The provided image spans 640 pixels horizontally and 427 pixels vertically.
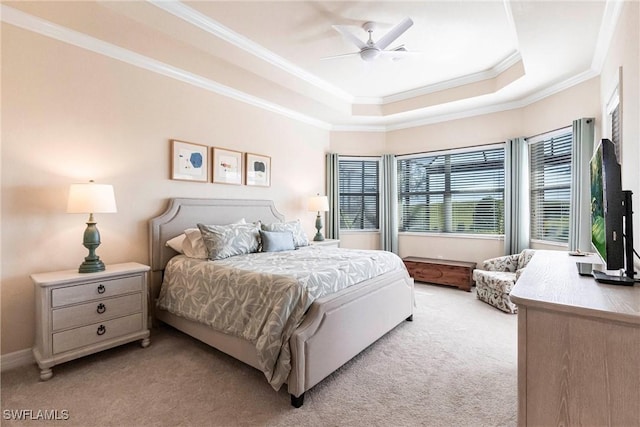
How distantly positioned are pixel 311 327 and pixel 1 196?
2710mm

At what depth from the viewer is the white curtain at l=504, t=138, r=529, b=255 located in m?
4.55

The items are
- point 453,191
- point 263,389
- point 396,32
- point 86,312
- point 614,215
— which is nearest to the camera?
point 614,215

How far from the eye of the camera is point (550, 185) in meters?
4.30

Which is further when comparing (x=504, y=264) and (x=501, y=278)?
(x=504, y=264)

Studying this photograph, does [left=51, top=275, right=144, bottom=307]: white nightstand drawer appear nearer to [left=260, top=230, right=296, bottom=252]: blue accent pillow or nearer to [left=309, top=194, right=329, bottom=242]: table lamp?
[left=260, top=230, right=296, bottom=252]: blue accent pillow

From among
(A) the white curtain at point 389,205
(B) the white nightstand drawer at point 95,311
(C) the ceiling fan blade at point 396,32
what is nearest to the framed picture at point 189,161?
(B) the white nightstand drawer at point 95,311

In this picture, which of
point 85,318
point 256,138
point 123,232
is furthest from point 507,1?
point 85,318

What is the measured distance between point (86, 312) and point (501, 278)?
445cm

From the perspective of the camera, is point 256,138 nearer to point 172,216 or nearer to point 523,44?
point 172,216

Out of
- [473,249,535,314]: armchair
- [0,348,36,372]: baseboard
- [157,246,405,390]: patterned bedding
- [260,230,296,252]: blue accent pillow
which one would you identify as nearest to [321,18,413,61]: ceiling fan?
[157,246,405,390]: patterned bedding

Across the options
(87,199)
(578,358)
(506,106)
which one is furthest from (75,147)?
(506,106)

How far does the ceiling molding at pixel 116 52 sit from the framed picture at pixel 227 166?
78 cm

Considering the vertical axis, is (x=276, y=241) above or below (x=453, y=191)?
below

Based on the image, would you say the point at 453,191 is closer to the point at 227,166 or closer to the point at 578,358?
the point at 227,166
